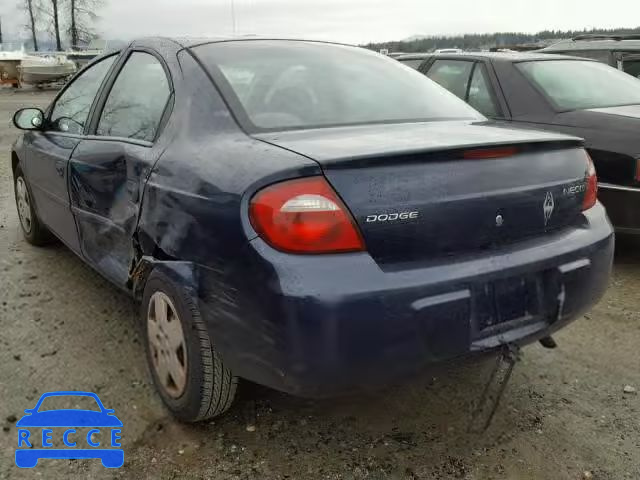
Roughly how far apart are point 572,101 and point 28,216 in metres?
4.12

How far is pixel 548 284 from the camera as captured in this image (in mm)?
2215

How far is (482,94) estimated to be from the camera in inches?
200

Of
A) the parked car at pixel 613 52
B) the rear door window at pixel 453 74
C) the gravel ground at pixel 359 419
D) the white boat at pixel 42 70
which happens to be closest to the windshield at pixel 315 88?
the gravel ground at pixel 359 419

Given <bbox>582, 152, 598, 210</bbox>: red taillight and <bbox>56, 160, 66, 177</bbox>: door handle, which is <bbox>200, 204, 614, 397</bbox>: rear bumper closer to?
<bbox>582, 152, 598, 210</bbox>: red taillight

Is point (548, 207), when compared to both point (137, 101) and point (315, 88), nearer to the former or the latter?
point (315, 88)

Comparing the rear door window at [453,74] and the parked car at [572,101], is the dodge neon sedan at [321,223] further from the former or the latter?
the rear door window at [453,74]

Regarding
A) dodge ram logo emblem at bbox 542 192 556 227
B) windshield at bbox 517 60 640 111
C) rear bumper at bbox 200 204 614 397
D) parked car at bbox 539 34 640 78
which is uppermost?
parked car at bbox 539 34 640 78

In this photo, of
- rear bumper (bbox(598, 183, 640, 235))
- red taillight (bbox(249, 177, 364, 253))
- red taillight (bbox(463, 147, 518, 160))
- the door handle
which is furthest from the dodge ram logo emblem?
the door handle

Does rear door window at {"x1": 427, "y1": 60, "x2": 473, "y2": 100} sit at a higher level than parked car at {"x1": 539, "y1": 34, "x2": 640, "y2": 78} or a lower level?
lower

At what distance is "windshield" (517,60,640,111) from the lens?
468cm

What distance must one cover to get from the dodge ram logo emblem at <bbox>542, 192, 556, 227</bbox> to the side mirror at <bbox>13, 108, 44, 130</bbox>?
3.10 meters

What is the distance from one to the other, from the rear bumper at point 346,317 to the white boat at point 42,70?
27.6 m

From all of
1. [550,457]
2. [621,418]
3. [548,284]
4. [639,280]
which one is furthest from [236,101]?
[639,280]

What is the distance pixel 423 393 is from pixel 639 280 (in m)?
2.31
